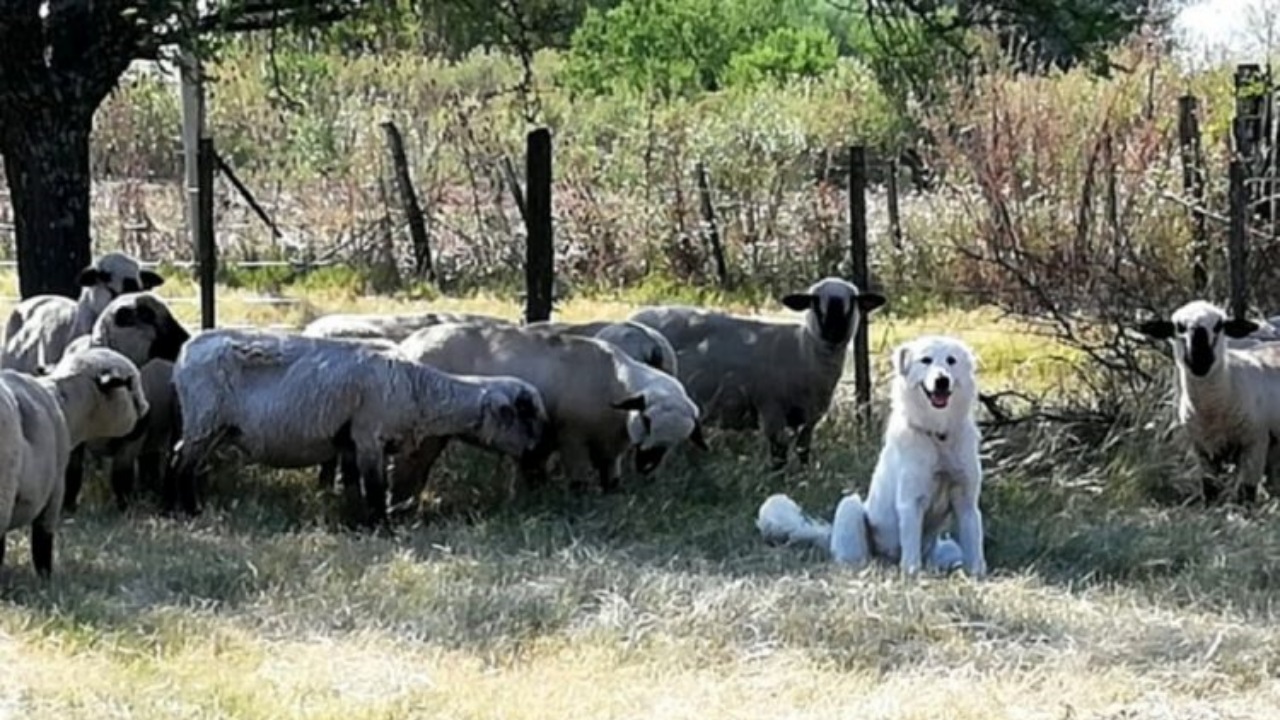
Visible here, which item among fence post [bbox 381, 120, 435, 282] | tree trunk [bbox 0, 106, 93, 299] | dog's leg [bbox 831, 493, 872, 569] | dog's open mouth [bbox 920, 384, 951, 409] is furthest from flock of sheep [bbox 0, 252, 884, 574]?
fence post [bbox 381, 120, 435, 282]

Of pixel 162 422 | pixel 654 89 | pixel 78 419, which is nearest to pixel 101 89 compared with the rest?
pixel 162 422

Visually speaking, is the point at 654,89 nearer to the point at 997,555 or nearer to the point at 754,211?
the point at 754,211

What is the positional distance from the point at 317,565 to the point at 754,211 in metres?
11.1

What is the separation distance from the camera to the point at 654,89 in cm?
2581

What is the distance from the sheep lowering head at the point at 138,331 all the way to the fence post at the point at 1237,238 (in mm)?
5606

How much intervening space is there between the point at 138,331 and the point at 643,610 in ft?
11.9

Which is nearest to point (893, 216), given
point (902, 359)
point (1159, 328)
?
point (1159, 328)

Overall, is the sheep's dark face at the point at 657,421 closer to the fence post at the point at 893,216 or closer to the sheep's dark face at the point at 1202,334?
the sheep's dark face at the point at 1202,334

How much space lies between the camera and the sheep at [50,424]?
7574 millimetres

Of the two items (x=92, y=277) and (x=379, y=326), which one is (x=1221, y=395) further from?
(x=92, y=277)

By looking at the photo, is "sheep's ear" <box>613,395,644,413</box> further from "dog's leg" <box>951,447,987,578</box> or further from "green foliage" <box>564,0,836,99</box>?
"green foliage" <box>564,0,836,99</box>

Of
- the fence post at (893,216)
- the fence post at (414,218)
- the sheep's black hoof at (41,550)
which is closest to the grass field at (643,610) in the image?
the sheep's black hoof at (41,550)

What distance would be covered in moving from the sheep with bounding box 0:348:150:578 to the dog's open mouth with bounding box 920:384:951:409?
11.1ft

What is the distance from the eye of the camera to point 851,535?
8.38 m
